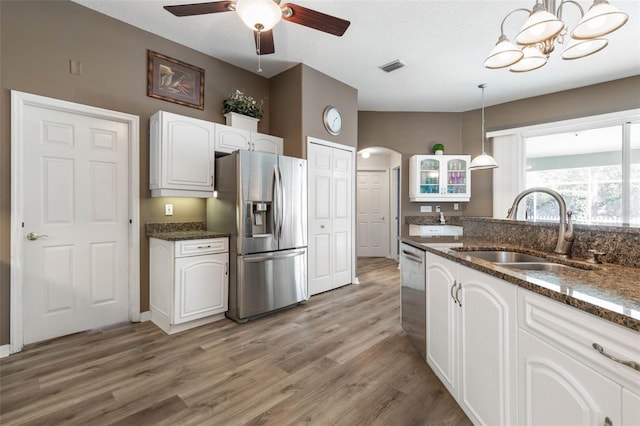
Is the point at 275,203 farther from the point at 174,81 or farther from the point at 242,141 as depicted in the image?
the point at 174,81

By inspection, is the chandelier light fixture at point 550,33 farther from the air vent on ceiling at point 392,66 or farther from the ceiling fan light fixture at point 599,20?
the air vent on ceiling at point 392,66

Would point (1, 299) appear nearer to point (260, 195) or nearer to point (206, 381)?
point (206, 381)

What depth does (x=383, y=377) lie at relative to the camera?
2.02 meters

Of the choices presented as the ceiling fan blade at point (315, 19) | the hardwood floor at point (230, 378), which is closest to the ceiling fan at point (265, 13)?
the ceiling fan blade at point (315, 19)

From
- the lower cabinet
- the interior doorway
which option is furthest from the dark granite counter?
the interior doorway

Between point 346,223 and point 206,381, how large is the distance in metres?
2.74

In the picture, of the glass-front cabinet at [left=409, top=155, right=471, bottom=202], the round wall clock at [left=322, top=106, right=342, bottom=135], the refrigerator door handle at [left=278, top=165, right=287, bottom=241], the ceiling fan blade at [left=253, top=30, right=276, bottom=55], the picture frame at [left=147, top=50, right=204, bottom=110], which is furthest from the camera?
the glass-front cabinet at [left=409, top=155, right=471, bottom=202]

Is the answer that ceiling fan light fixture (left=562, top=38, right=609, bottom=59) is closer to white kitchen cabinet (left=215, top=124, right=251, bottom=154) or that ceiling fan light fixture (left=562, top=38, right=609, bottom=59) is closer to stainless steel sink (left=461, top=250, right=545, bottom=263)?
stainless steel sink (left=461, top=250, right=545, bottom=263)

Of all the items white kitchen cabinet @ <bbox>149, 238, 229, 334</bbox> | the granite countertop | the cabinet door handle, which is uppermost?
the granite countertop

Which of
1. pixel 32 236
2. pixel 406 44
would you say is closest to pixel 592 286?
pixel 406 44

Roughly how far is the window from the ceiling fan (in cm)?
394

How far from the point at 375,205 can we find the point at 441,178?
6.23 feet

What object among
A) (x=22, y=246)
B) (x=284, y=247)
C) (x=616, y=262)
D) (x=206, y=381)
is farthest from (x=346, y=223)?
(x=22, y=246)

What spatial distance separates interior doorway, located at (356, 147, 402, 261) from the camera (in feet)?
22.3
